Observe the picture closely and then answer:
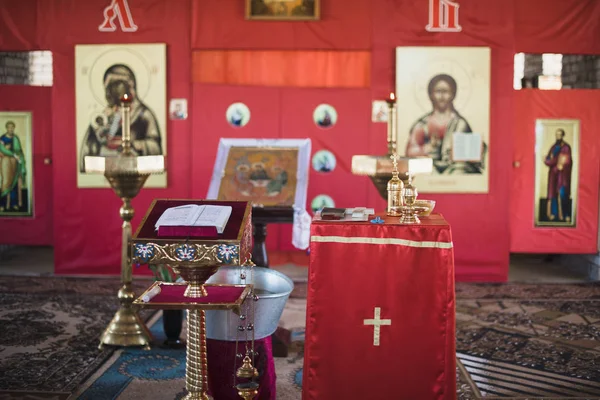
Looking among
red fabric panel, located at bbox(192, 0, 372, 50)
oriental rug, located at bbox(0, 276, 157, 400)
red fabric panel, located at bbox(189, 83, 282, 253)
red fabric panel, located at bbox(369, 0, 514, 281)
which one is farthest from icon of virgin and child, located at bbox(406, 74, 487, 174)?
oriental rug, located at bbox(0, 276, 157, 400)

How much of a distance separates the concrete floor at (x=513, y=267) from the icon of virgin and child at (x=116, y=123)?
1.43 metres

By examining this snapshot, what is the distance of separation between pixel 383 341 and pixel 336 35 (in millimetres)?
4692

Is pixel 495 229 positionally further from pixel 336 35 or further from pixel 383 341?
pixel 383 341

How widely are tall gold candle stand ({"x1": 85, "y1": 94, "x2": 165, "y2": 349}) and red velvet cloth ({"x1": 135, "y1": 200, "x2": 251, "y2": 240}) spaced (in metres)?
1.28

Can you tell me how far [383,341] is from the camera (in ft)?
12.3

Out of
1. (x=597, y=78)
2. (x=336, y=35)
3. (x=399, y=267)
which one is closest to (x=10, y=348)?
(x=399, y=267)

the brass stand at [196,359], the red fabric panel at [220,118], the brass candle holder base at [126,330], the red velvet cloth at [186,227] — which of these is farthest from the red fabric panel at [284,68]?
the brass stand at [196,359]

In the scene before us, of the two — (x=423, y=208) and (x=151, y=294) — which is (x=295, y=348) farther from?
(x=151, y=294)

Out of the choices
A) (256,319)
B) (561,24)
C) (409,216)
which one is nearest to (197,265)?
(256,319)

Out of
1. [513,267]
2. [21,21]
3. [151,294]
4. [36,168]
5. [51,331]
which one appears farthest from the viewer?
[513,267]

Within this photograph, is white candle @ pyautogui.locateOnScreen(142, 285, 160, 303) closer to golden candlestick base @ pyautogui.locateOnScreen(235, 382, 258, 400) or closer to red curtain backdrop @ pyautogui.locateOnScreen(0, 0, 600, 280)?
golden candlestick base @ pyautogui.locateOnScreen(235, 382, 258, 400)

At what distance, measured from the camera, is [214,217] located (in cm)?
346

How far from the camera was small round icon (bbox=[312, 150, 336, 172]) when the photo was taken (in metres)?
8.02

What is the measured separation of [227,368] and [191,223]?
3.49 feet
